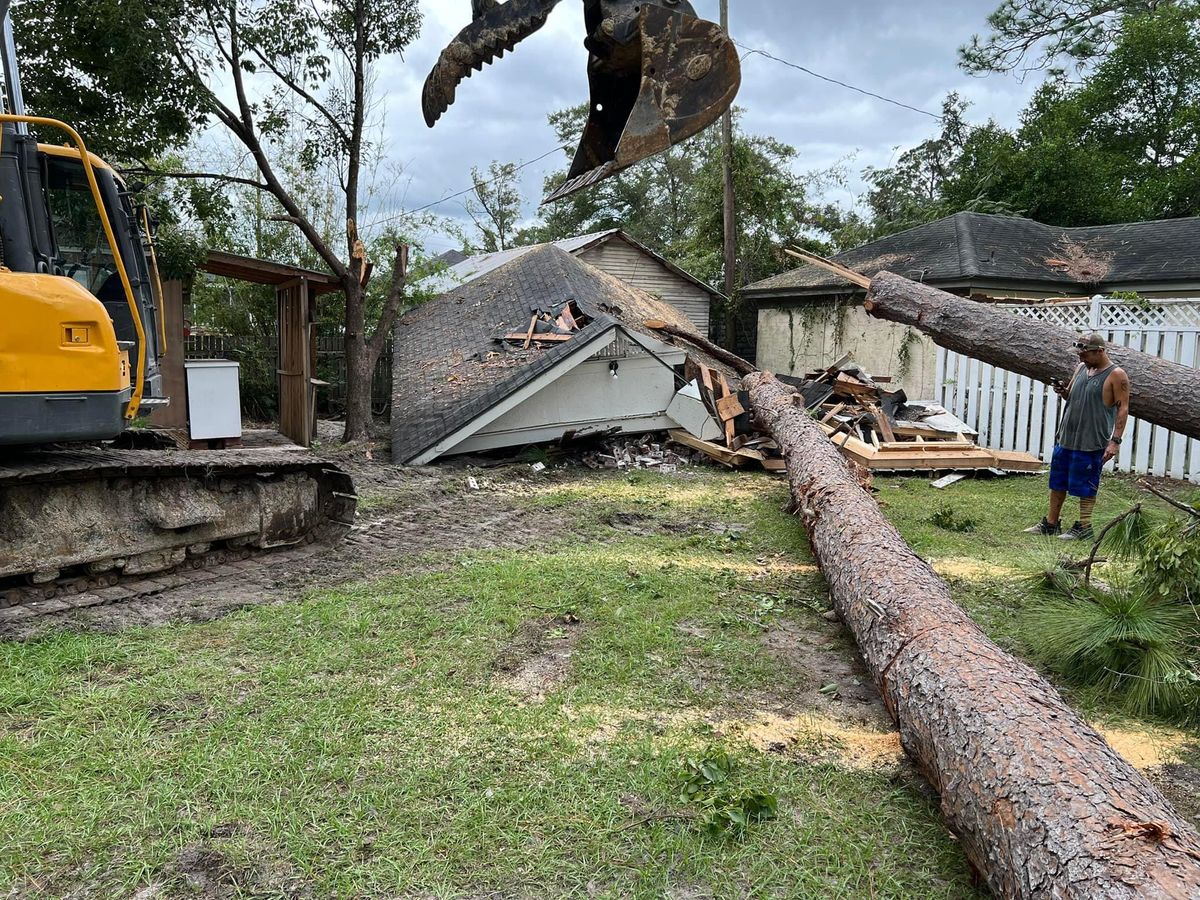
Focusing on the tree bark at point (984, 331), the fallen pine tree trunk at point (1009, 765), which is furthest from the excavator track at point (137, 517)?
the tree bark at point (984, 331)

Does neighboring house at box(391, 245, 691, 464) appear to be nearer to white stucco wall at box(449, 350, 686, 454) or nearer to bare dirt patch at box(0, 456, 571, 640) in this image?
white stucco wall at box(449, 350, 686, 454)

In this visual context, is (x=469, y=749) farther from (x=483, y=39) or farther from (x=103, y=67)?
(x=103, y=67)

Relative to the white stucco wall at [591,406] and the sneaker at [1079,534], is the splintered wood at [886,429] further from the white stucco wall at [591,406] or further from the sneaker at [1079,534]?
the sneaker at [1079,534]

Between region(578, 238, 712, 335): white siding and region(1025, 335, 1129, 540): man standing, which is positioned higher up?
region(578, 238, 712, 335): white siding

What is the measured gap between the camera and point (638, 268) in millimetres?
23281

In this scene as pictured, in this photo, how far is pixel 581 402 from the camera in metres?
11.0

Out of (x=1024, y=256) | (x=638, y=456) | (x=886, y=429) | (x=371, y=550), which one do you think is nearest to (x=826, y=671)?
(x=371, y=550)

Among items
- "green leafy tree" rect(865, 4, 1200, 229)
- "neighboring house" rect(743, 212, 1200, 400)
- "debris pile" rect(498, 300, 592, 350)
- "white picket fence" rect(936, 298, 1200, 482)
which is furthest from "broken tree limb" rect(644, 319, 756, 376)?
"green leafy tree" rect(865, 4, 1200, 229)

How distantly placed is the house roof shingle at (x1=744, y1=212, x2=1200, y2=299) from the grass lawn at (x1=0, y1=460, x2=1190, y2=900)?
38.9 ft

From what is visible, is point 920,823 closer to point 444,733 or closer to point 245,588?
point 444,733

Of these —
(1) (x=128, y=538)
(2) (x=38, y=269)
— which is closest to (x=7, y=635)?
(1) (x=128, y=538)

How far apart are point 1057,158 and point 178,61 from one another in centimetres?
2568

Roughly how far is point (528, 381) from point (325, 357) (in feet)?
26.5

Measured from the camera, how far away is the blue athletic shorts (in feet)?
23.0
